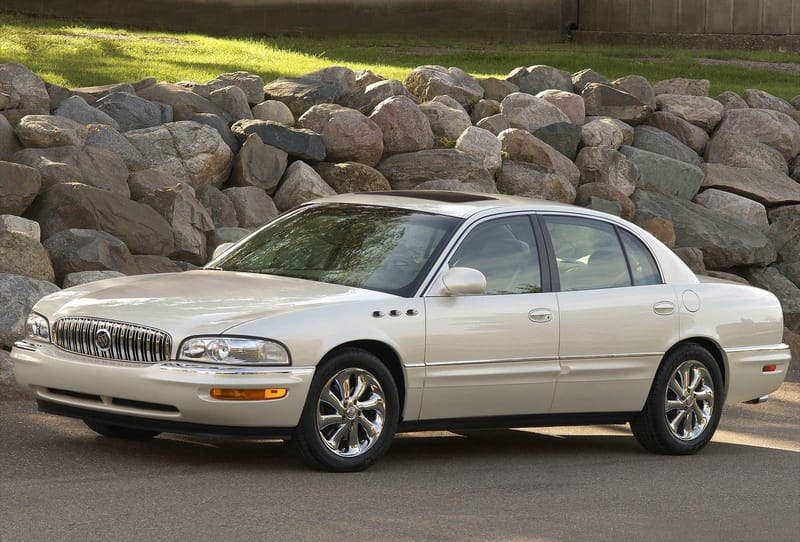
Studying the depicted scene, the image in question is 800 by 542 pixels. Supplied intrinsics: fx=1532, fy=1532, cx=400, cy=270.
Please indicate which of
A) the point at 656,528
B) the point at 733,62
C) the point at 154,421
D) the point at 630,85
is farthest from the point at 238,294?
the point at 733,62

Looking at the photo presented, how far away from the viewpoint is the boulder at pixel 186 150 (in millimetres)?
14953

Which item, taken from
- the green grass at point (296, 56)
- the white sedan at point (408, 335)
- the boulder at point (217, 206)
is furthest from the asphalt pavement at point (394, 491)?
the green grass at point (296, 56)

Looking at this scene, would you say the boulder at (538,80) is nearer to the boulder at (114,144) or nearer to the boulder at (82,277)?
the boulder at (114,144)

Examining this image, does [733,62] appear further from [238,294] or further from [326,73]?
[238,294]

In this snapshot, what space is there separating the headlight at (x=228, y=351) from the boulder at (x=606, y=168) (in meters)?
11.2

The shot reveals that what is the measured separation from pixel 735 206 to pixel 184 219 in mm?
8503

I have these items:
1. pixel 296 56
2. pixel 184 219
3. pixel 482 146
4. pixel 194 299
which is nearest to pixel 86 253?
pixel 184 219

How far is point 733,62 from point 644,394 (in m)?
19.4

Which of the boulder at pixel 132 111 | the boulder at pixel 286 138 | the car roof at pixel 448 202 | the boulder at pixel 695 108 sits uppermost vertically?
the car roof at pixel 448 202

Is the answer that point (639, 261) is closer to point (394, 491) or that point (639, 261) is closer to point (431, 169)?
point (394, 491)

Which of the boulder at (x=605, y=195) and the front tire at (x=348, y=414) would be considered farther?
the boulder at (x=605, y=195)

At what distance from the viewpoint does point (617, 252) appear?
31.4ft

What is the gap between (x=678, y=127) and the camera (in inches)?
814

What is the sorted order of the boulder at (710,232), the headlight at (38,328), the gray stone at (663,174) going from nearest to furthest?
the headlight at (38,328), the boulder at (710,232), the gray stone at (663,174)
